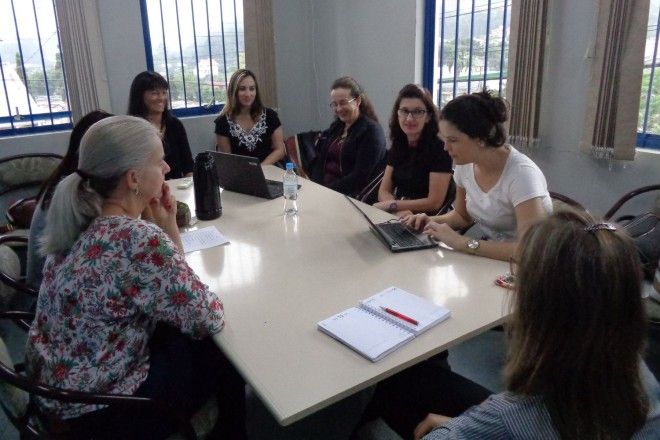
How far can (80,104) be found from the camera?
3711 millimetres

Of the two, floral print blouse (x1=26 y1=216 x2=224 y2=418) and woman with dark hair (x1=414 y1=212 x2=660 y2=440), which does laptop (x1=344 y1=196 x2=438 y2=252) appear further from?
woman with dark hair (x1=414 y1=212 x2=660 y2=440)

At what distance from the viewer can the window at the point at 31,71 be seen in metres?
3.49

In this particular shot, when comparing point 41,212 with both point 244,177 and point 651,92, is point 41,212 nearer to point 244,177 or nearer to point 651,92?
point 244,177

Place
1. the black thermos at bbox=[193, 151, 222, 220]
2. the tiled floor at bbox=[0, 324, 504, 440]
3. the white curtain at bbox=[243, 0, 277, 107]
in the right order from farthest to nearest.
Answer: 1. the white curtain at bbox=[243, 0, 277, 107]
2. the black thermos at bbox=[193, 151, 222, 220]
3. the tiled floor at bbox=[0, 324, 504, 440]

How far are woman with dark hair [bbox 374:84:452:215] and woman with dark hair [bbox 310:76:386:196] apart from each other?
0.37m

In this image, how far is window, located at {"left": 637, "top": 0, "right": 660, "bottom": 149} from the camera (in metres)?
2.45

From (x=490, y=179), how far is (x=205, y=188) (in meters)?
1.19

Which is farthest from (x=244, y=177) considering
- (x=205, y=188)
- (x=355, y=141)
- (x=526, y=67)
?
(x=526, y=67)

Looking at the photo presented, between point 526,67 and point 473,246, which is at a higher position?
point 526,67

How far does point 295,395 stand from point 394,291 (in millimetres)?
498

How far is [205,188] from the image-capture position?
2.18 m

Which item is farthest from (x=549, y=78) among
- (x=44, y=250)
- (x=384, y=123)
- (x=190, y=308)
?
(x=44, y=250)

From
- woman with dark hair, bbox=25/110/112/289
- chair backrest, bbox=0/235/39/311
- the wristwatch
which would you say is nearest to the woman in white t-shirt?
the wristwatch

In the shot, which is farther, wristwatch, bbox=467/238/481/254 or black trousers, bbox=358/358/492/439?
wristwatch, bbox=467/238/481/254
